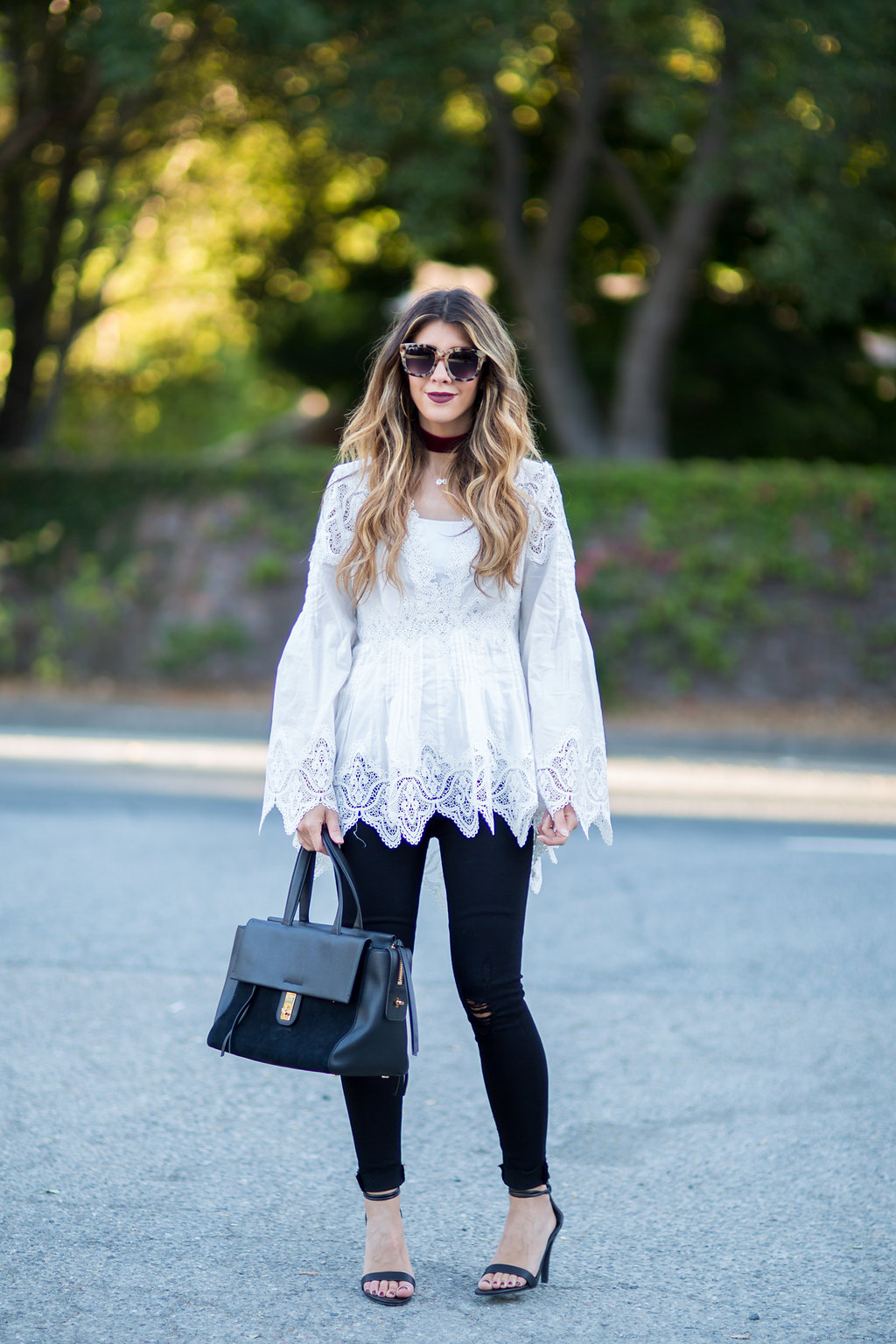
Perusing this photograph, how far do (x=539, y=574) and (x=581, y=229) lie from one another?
16.0 m

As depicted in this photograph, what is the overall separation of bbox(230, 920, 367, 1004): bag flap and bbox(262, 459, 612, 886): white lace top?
0.22 metres

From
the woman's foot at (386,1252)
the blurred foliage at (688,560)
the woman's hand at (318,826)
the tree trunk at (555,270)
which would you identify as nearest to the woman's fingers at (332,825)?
the woman's hand at (318,826)

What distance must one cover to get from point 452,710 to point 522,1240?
1.06 m

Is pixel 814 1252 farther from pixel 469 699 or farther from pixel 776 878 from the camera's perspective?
pixel 776 878

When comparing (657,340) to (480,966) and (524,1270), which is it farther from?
(524,1270)

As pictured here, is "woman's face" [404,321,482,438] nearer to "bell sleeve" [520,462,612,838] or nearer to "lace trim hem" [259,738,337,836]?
"bell sleeve" [520,462,612,838]

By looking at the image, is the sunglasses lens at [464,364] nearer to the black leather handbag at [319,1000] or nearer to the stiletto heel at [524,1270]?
the black leather handbag at [319,1000]

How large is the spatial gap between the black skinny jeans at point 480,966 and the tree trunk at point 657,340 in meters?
12.3

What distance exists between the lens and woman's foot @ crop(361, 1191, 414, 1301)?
270 centimetres

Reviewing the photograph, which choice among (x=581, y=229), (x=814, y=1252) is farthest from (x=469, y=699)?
Answer: (x=581, y=229)

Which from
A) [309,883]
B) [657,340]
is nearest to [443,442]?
[309,883]

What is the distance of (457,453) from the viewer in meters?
2.83

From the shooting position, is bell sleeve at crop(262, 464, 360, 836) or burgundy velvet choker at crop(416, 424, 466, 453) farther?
burgundy velvet choker at crop(416, 424, 466, 453)

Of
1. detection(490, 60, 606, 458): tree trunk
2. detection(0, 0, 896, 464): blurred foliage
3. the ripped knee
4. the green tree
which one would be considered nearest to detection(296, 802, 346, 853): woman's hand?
the ripped knee
